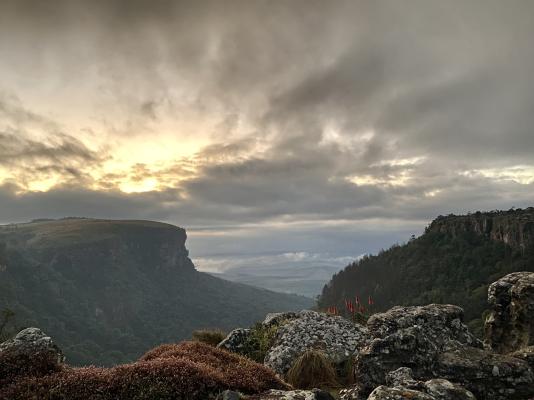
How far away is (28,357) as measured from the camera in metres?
9.33

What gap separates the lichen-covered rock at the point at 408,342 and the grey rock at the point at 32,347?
7351 mm

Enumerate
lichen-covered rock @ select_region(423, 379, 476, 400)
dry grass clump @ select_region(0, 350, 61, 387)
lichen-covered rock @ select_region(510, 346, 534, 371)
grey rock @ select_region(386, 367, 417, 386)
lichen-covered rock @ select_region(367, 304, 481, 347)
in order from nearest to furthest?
lichen-covered rock @ select_region(423, 379, 476, 400) → grey rock @ select_region(386, 367, 417, 386) → dry grass clump @ select_region(0, 350, 61, 387) → lichen-covered rock @ select_region(510, 346, 534, 371) → lichen-covered rock @ select_region(367, 304, 481, 347)

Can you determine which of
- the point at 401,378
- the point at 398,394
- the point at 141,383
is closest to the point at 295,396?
the point at 401,378

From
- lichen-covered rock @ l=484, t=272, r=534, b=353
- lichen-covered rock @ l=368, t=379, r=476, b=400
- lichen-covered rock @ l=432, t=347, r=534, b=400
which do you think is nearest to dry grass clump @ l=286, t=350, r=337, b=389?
lichen-covered rock @ l=484, t=272, r=534, b=353

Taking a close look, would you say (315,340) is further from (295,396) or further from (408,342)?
(295,396)

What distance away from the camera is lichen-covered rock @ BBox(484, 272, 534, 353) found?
11047 mm

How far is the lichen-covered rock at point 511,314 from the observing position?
1105 centimetres

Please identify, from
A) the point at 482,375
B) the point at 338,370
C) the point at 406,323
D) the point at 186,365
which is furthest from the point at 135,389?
the point at 338,370

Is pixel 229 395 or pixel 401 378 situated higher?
pixel 401 378

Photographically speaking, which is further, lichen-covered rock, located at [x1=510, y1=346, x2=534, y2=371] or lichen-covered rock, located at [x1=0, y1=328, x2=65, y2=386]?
lichen-covered rock, located at [x1=510, y1=346, x2=534, y2=371]

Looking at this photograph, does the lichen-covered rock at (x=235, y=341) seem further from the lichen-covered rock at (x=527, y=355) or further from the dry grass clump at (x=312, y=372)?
the lichen-covered rock at (x=527, y=355)

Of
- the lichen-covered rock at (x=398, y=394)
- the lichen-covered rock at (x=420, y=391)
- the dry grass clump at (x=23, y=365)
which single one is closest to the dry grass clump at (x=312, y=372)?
the lichen-covered rock at (x=420, y=391)

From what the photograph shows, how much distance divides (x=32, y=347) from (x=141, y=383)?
128 inches

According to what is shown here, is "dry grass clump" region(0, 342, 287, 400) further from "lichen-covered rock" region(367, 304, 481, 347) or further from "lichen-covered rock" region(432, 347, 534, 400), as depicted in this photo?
"lichen-covered rock" region(432, 347, 534, 400)
